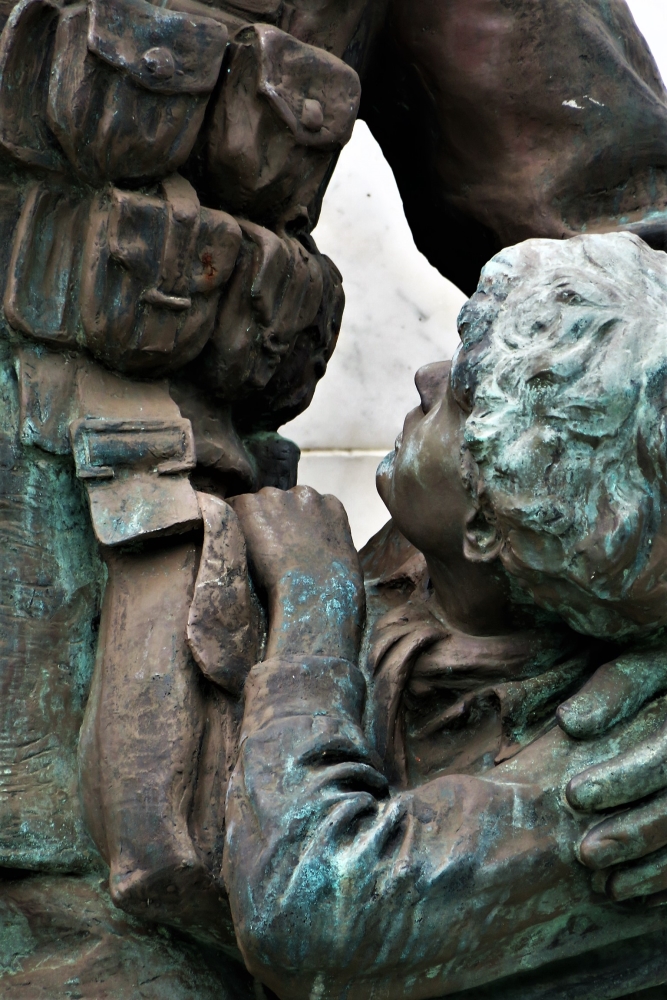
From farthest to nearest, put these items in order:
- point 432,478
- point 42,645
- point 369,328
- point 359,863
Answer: point 369,328 < point 42,645 < point 432,478 < point 359,863

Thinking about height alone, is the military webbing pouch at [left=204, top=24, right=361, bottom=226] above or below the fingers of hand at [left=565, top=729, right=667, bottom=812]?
above

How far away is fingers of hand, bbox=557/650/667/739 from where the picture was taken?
114 cm

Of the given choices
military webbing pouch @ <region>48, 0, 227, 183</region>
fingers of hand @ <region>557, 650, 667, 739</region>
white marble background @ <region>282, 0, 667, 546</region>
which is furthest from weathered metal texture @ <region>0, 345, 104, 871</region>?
white marble background @ <region>282, 0, 667, 546</region>

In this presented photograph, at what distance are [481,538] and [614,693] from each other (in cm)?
17

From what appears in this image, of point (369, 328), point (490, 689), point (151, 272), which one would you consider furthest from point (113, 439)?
point (369, 328)

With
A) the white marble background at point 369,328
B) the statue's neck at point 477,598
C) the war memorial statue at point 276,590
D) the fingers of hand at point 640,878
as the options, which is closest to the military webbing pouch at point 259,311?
the war memorial statue at point 276,590

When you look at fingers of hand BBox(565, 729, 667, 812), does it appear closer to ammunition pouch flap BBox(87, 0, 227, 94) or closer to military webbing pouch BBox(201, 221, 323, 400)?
military webbing pouch BBox(201, 221, 323, 400)

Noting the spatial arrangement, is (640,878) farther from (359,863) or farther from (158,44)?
(158,44)

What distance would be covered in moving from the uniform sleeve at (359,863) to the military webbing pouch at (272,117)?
1.54 feet

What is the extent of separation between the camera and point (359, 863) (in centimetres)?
106

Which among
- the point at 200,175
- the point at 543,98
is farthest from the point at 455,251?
the point at 200,175

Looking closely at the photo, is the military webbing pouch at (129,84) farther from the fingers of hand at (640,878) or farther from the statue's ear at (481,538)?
the fingers of hand at (640,878)

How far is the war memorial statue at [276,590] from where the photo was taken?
1079 millimetres

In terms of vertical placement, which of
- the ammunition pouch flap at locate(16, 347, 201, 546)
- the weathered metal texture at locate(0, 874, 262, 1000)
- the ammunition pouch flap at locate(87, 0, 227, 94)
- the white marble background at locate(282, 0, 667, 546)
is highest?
the ammunition pouch flap at locate(87, 0, 227, 94)
